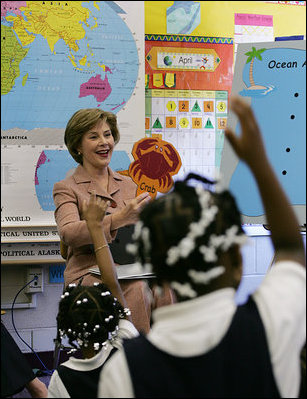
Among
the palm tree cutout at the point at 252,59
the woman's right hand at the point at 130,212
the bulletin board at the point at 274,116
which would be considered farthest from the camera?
the woman's right hand at the point at 130,212

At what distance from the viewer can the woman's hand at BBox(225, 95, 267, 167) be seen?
89 cm

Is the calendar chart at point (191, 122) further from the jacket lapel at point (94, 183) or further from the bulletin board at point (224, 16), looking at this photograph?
the jacket lapel at point (94, 183)

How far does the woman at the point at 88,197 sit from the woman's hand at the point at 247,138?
1185mm

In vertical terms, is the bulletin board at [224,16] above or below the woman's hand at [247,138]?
above

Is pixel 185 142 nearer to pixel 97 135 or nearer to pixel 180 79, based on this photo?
pixel 180 79

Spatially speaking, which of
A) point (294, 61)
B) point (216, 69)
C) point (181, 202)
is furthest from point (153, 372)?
point (216, 69)

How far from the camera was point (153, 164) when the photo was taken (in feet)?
10.1

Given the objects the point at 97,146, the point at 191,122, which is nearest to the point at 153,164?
the point at 191,122

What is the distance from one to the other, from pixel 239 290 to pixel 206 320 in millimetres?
2529

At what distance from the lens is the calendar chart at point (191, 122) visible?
3.47 m

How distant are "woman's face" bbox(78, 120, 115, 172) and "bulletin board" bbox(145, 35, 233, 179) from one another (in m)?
0.98

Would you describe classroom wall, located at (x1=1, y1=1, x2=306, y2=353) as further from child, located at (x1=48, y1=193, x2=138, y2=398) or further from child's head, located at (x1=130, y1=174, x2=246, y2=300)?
child's head, located at (x1=130, y1=174, x2=246, y2=300)

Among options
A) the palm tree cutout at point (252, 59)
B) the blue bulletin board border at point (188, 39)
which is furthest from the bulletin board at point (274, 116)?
the blue bulletin board border at point (188, 39)

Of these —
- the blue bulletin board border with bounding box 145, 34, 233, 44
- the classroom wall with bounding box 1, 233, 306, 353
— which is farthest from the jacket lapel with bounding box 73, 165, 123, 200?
the blue bulletin board border with bounding box 145, 34, 233, 44
